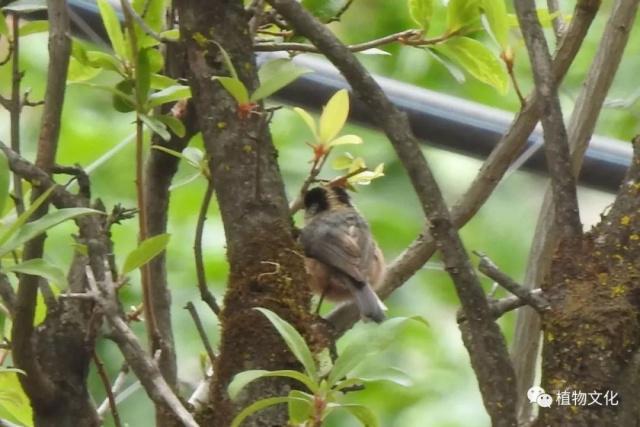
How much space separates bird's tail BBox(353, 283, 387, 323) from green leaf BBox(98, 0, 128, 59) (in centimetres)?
56

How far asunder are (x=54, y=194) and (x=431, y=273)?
1298 mm

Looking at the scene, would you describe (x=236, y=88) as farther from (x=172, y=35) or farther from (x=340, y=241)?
(x=340, y=241)

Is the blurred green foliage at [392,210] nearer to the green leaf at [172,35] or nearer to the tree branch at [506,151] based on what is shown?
the tree branch at [506,151]

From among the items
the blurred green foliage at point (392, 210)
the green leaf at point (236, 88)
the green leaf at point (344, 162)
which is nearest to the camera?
the green leaf at point (236, 88)

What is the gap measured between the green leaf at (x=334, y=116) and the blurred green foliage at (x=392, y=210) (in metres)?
0.65

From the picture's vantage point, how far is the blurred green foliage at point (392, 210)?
177 centimetres

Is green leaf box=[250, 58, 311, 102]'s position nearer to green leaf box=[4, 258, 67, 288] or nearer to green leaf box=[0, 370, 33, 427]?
green leaf box=[4, 258, 67, 288]

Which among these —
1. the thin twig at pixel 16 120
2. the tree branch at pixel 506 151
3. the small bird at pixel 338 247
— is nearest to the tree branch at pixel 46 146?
the thin twig at pixel 16 120

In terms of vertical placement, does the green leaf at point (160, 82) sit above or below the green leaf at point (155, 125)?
above

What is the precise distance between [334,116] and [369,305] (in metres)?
0.64

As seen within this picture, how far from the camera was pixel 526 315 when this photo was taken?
113cm

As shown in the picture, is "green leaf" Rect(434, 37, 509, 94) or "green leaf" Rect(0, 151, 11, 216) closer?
"green leaf" Rect(0, 151, 11, 216)

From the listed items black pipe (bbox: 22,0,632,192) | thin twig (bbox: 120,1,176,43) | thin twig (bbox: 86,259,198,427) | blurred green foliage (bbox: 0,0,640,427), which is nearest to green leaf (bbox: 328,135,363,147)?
thin twig (bbox: 120,1,176,43)

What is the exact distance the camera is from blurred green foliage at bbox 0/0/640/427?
69.7 inches
